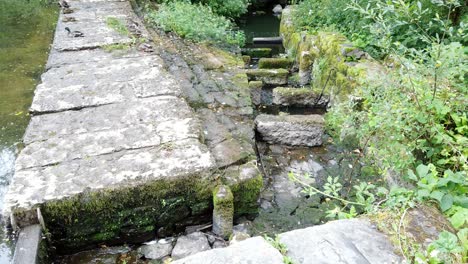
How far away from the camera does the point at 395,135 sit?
8.96 ft

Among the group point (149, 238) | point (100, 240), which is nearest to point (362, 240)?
point (149, 238)

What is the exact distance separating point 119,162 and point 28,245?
773 mm

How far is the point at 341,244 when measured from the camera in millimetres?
1761

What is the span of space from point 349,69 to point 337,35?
3.92 feet

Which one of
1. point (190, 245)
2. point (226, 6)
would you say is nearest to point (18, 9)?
point (226, 6)

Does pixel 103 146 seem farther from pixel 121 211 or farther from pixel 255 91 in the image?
pixel 255 91

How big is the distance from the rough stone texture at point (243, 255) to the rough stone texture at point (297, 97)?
3462mm

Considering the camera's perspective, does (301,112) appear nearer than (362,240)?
No

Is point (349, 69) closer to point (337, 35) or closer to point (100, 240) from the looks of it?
point (337, 35)

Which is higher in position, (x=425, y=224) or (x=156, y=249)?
(x=425, y=224)

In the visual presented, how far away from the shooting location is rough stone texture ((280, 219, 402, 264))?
1682mm

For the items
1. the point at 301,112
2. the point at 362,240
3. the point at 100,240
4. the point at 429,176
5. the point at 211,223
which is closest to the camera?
the point at 362,240

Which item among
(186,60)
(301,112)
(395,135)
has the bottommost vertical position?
(301,112)

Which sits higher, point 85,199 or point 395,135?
point 395,135
